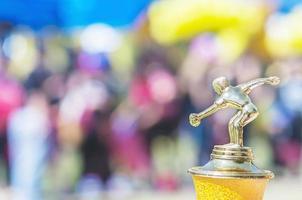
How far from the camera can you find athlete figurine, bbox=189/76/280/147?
3.62ft

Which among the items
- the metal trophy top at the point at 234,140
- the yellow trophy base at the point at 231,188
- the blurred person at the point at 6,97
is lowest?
the yellow trophy base at the point at 231,188

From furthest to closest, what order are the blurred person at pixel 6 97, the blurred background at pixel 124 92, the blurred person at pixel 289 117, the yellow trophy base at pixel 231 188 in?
the blurred person at pixel 289 117 < the blurred background at pixel 124 92 < the blurred person at pixel 6 97 < the yellow trophy base at pixel 231 188

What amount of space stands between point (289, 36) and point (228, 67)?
49.8 inches

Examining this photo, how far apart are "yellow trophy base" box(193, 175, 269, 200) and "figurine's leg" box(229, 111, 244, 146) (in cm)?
7

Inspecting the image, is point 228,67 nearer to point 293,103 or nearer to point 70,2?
point 293,103

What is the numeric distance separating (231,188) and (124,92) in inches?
257

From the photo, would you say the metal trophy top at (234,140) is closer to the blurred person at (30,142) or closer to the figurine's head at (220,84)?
the figurine's head at (220,84)

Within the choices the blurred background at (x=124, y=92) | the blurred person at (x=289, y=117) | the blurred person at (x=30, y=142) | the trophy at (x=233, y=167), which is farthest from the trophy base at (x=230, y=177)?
the blurred person at (x=289, y=117)

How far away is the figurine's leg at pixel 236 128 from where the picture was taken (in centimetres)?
111

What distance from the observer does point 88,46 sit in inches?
318

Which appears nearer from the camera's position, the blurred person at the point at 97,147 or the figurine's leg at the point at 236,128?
the figurine's leg at the point at 236,128

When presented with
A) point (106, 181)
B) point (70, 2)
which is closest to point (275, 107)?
point (106, 181)

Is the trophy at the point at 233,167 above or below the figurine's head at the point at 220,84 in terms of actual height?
below

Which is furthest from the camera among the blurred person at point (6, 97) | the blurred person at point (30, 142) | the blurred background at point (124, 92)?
the blurred background at point (124, 92)
